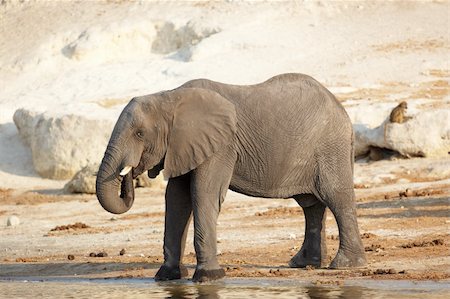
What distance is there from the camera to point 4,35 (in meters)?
43.2

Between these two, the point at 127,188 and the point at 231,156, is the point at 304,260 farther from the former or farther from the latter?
the point at 127,188

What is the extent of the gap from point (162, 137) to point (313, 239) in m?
2.33

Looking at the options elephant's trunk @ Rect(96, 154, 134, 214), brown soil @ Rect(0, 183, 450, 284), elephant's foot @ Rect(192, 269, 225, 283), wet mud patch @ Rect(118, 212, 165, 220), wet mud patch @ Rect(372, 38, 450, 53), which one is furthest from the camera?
wet mud patch @ Rect(372, 38, 450, 53)

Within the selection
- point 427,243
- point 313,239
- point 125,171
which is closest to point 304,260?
point 313,239

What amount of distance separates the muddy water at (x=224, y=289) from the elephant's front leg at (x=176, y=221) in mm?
230

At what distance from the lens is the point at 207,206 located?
47.6ft

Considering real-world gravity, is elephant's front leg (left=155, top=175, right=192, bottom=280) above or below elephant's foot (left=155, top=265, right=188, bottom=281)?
above

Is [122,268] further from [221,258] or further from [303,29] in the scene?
[303,29]

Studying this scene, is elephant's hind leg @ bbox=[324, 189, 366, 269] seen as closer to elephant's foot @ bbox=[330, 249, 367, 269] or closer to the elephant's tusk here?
elephant's foot @ bbox=[330, 249, 367, 269]

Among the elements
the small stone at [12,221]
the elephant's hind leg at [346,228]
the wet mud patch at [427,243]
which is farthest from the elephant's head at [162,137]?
the small stone at [12,221]

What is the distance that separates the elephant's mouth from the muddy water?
100 centimetres

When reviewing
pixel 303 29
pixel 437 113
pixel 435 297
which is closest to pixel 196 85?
pixel 435 297

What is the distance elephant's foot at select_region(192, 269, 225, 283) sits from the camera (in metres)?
14.7

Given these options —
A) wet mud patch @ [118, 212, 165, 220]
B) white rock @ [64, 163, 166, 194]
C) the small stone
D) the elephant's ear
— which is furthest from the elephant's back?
white rock @ [64, 163, 166, 194]
